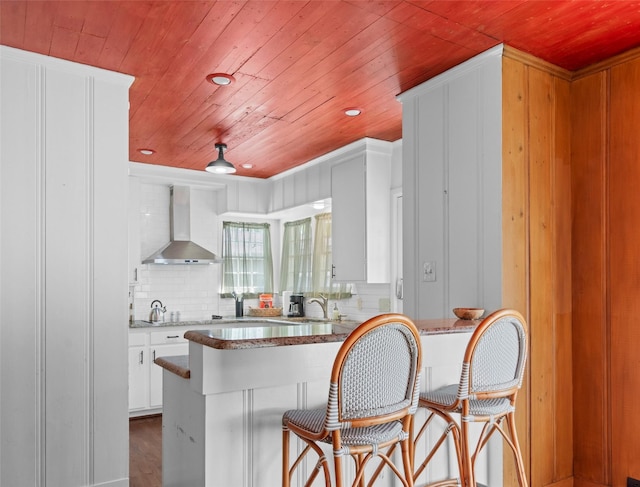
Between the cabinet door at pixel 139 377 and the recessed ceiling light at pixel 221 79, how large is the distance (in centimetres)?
303

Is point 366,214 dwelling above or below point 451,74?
below

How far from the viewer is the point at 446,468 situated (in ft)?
9.27

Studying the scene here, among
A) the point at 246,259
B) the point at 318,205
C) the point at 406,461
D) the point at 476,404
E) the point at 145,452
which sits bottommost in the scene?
the point at 145,452

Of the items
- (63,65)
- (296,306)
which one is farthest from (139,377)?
(63,65)

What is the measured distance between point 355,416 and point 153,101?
2.78 metres

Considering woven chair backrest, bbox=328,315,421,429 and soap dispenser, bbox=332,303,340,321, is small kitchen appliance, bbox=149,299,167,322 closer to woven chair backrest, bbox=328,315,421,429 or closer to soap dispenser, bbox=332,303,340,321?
soap dispenser, bbox=332,303,340,321

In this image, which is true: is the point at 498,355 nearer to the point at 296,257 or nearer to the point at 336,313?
the point at 336,313

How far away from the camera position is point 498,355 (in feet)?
7.68

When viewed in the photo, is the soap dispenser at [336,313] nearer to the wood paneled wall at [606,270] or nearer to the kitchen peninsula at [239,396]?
the wood paneled wall at [606,270]

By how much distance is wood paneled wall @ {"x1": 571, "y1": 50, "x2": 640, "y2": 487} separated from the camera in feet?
9.32

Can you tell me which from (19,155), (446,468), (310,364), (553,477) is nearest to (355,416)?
(310,364)

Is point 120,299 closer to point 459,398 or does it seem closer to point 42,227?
point 42,227

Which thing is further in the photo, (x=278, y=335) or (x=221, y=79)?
(x=221, y=79)

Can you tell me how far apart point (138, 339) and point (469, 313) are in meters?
3.65
